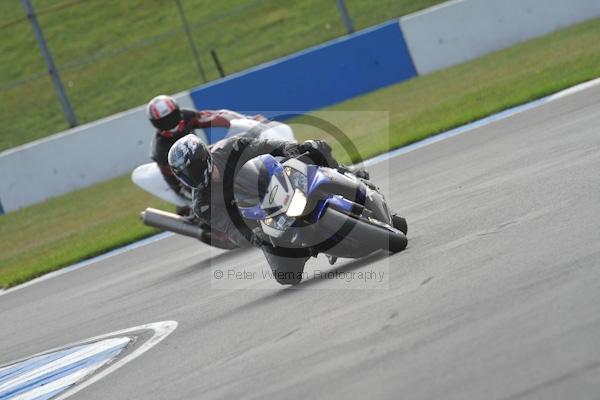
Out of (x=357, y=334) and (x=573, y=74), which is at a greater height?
(x=357, y=334)

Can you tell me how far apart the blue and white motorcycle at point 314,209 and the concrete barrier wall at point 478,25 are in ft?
42.5

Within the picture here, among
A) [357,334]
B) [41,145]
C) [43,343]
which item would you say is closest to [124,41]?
[41,145]

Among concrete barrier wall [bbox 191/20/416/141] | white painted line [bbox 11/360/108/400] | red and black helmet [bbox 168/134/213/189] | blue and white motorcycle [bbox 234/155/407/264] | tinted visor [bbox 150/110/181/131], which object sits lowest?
concrete barrier wall [bbox 191/20/416/141]

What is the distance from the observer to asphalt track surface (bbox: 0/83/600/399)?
200 inches

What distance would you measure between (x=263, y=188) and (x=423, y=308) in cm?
203

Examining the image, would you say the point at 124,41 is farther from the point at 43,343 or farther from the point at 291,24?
the point at 43,343

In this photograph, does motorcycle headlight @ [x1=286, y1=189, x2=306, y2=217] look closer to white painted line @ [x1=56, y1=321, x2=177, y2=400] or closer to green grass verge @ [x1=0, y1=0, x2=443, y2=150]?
white painted line @ [x1=56, y1=321, x2=177, y2=400]

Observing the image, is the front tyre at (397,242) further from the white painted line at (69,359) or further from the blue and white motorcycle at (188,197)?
the blue and white motorcycle at (188,197)

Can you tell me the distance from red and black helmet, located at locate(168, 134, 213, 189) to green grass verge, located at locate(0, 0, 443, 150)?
17.4m

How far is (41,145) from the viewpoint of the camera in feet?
68.4

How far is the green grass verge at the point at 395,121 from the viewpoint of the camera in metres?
15.2

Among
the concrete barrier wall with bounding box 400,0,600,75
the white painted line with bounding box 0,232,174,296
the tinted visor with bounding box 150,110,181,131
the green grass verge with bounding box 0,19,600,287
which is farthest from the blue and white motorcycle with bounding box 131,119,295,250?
the concrete barrier wall with bounding box 400,0,600,75

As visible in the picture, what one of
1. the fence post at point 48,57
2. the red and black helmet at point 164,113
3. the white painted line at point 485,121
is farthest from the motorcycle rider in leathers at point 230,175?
the fence post at point 48,57

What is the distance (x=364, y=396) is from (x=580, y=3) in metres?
17.0
